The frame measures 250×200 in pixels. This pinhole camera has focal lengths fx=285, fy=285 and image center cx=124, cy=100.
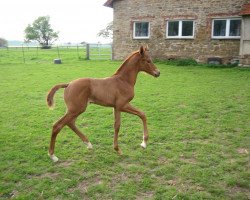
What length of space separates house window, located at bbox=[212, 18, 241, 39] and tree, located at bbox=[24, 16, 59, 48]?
75.1 metres

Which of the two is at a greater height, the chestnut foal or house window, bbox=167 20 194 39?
house window, bbox=167 20 194 39

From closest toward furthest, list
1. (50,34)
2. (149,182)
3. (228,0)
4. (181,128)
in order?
(149,182), (181,128), (228,0), (50,34)

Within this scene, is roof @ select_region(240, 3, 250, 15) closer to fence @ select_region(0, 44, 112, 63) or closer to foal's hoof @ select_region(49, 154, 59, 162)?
fence @ select_region(0, 44, 112, 63)

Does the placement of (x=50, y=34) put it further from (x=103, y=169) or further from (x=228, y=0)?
(x=103, y=169)

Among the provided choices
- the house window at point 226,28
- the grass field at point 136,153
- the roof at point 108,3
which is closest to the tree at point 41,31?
the roof at point 108,3

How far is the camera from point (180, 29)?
2117 cm

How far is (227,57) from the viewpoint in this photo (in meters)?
19.6

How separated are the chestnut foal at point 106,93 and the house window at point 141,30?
17.6 meters

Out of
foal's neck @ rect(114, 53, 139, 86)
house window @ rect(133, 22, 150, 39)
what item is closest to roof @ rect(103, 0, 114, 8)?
house window @ rect(133, 22, 150, 39)

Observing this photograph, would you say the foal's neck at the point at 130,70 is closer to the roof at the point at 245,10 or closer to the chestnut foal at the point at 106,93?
the chestnut foal at the point at 106,93

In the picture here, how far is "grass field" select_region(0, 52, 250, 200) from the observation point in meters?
4.24

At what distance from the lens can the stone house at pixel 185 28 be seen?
19.1 metres

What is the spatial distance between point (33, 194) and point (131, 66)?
2925 millimetres

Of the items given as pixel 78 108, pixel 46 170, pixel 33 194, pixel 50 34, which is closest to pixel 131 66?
pixel 78 108
